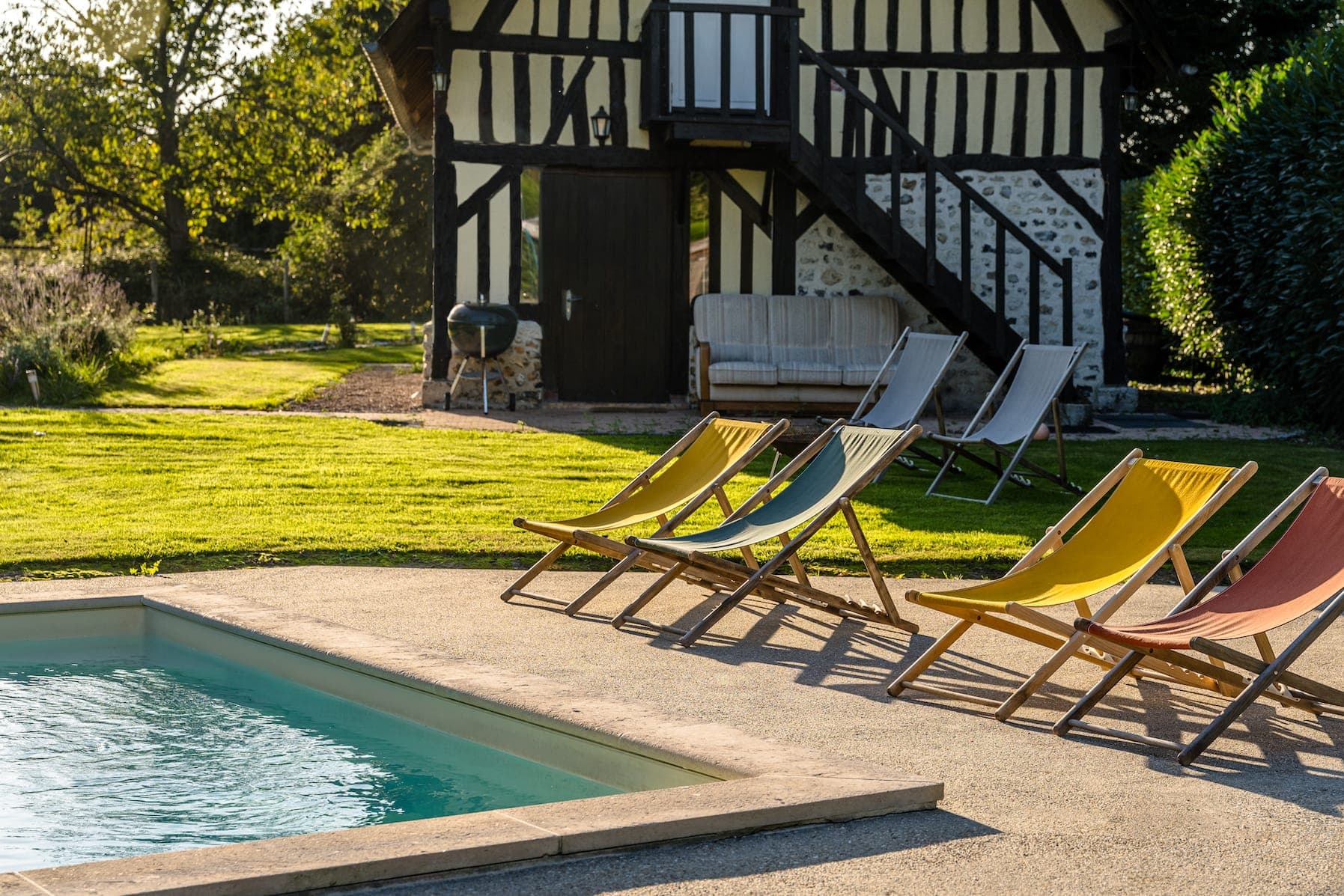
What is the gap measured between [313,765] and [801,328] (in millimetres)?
10107

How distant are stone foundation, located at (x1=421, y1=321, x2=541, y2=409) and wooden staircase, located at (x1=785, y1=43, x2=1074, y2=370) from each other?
283 cm

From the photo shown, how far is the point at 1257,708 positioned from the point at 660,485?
264 cm

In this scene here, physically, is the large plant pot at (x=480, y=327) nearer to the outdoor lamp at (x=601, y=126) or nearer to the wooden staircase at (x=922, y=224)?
the outdoor lamp at (x=601, y=126)

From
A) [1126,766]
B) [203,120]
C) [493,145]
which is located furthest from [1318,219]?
[203,120]

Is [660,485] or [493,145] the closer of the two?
[660,485]

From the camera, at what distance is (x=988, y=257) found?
14.3 m

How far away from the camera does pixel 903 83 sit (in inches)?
563

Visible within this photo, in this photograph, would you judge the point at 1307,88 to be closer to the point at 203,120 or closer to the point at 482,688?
the point at 482,688

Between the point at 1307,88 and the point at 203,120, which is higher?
the point at 203,120

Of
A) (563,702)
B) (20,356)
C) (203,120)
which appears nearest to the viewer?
(563,702)

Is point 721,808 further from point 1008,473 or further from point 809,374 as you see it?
A: point 809,374

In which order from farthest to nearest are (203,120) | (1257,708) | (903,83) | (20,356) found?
(203,120) < (903,83) < (20,356) < (1257,708)

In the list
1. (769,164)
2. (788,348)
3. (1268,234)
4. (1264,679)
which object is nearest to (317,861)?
(1264,679)

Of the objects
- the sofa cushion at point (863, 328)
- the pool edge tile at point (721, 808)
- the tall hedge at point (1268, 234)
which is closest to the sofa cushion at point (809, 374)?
the sofa cushion at point (863, 328)
